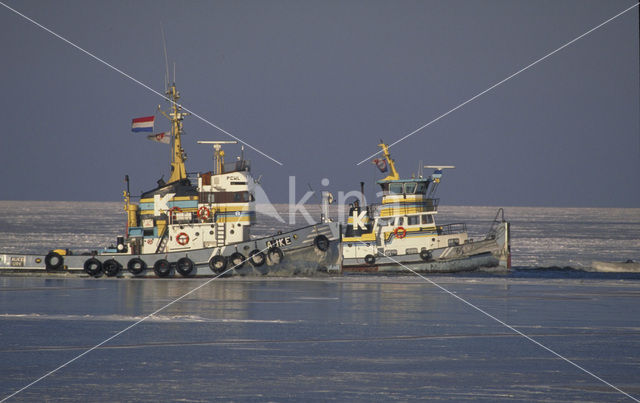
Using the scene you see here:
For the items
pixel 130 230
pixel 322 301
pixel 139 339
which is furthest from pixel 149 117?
pixel 139 339

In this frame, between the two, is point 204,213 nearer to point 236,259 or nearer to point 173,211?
point 173,211

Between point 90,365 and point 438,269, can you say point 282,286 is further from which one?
point 90,365

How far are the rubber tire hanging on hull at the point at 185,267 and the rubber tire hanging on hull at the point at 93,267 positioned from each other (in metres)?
4.00

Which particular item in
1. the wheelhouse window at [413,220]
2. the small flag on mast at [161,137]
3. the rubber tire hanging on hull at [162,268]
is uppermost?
the small flag on mast at [161,137]

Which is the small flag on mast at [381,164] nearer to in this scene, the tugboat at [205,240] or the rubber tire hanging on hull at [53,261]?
the tugboat at [205,240]

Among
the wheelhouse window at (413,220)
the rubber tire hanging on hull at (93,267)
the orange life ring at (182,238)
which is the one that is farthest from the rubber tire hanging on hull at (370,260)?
the rubber tire hanging on hull at (93,267)

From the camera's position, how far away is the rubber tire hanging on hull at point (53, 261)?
42.2 meters

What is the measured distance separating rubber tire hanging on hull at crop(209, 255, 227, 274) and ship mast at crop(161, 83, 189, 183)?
4718 mm

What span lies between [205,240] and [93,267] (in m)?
5.65

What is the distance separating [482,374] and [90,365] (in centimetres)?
880

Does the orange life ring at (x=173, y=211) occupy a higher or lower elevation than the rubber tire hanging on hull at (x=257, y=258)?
higher

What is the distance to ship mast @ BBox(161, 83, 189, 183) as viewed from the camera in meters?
42.9

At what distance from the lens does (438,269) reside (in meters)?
46.7

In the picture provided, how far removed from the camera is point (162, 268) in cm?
4112
